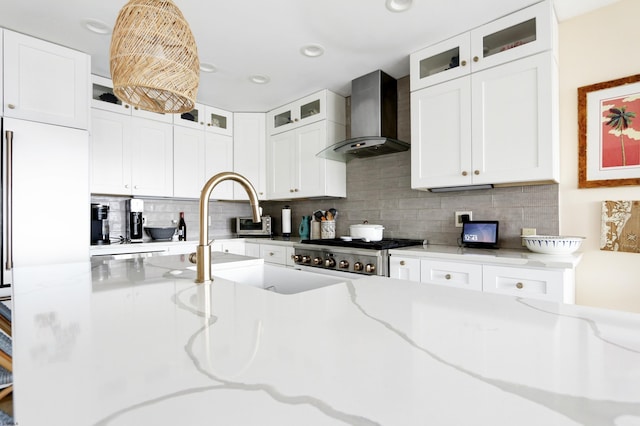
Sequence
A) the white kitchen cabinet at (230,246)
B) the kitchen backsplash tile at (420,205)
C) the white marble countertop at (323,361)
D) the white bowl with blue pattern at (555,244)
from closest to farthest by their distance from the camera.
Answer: the white marble countertop at (323,361) < the white bowl with blue pattern at (555,244) < the kitchen backsplash tile at (420,205) < the white kitchen cabinet at (230,246)

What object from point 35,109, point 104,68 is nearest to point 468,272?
point 35,109

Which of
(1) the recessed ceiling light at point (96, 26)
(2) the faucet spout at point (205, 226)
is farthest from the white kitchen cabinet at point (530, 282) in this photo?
(1) the recessed ceiling light at point (96, 26)

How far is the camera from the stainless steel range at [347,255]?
2.38m

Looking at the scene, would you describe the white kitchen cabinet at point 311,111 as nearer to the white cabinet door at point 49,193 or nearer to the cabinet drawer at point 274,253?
the cabinet drawer at point 274,253

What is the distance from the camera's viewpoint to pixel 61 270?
1347mm

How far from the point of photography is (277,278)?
157cm

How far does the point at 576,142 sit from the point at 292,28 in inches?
80.4

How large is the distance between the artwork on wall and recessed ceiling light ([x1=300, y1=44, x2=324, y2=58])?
220 cm

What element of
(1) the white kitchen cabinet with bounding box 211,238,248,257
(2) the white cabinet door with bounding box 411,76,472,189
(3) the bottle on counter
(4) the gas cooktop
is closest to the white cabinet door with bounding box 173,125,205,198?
(3) the bottle on counter

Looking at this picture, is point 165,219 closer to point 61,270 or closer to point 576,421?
point 61,270

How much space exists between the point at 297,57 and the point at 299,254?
169 cm

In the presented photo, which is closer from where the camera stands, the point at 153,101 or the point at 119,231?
the point at 153,101

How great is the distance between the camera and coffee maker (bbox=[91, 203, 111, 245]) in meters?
2.93

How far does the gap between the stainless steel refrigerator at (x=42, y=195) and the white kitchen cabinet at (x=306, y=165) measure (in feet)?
6.02
